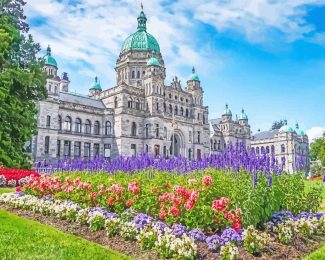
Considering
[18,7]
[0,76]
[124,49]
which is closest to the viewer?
[0,76]

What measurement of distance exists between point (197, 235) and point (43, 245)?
3.06 meters

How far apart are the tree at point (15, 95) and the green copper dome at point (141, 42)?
33844mm

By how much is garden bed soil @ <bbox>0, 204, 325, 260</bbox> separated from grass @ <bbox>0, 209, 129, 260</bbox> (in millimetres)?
308

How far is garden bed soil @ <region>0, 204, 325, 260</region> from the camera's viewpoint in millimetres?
6441

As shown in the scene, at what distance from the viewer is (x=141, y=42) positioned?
57.5 m

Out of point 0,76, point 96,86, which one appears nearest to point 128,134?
point 96,86

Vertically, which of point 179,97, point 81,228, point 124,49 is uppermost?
point 124,49

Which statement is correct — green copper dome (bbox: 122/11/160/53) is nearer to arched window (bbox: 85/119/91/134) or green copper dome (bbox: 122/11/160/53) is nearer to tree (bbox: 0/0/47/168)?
arched window (bbox: 85/119/91/134)

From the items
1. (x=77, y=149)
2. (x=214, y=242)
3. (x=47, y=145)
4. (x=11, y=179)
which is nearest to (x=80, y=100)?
(x=77, y=149)

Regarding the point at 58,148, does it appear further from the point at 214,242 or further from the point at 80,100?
the point at 214,242

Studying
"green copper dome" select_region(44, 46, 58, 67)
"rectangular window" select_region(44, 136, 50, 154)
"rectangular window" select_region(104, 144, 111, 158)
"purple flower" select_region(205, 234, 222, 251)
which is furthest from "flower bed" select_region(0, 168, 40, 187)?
"rectangular window" select_region(104, 144, 111, 158)

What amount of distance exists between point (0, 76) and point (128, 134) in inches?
1066

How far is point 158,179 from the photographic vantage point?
9602 millimetres

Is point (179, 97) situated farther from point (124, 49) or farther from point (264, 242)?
point (264, 242)
